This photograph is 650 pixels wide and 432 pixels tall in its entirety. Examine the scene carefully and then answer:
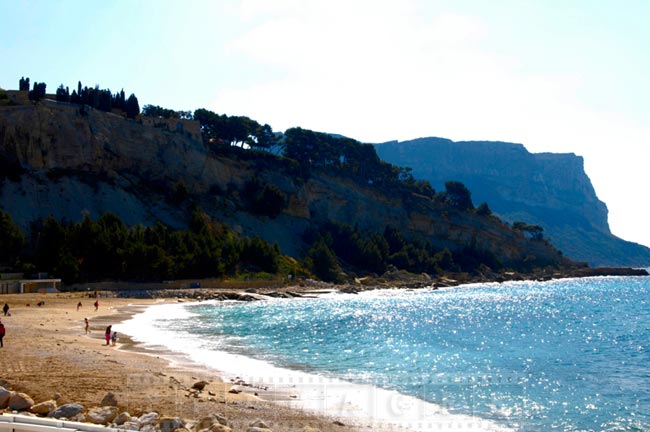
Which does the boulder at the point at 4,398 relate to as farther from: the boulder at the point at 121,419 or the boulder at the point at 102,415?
the boulder at the point at 121,419

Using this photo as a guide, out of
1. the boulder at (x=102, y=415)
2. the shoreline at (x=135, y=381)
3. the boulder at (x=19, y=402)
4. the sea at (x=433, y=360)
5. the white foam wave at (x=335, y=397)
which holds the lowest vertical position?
the sea at (x=433, y=360)

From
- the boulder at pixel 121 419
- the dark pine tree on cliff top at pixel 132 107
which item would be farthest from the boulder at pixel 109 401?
the dark pine tree on cliff top at pixel 132 107

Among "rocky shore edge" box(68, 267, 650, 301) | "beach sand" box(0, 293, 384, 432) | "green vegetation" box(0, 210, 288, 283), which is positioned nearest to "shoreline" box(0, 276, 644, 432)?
"beach sand" box(0, 293, 384, 432)

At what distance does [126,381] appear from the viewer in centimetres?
1653

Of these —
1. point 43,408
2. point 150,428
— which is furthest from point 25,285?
point 150,428

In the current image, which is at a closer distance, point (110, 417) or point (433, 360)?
point (110, 417)

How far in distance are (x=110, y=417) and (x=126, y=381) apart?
5.00m

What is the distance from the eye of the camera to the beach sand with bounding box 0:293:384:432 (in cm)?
1377

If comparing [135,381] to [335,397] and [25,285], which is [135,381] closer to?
[335,397]

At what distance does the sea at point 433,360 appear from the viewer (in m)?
16.7

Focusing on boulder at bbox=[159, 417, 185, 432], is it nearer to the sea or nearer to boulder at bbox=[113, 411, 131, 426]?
boulder at bbox=[113, 411, 131, 426]

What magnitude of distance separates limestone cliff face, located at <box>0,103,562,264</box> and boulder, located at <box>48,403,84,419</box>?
70.0m

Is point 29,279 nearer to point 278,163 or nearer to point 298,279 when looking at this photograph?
point 298,279

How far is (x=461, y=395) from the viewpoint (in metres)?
18.9
